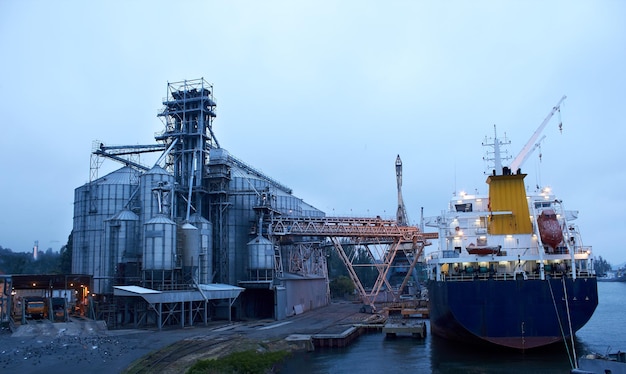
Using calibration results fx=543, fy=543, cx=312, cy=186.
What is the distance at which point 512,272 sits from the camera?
147 ft

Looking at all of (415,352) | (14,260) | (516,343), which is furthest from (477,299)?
(14,260)

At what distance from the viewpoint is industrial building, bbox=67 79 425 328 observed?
2366 inches

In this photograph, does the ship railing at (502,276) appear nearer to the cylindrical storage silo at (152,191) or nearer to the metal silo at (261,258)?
the metal silo at (261,258)

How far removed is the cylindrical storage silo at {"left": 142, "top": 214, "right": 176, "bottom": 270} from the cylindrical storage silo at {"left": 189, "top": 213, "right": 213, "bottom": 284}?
6.17 metres

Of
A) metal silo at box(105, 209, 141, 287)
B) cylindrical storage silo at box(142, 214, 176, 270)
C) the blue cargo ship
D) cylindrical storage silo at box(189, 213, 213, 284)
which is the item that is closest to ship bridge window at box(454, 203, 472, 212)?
the blue cargo ship

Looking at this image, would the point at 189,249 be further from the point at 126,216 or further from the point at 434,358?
the point at 434,358

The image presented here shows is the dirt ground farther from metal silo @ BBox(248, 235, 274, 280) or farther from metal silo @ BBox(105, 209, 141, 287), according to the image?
metal silo @ BBox(105, 209, 141, 287)

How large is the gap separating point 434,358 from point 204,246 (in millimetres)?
31857

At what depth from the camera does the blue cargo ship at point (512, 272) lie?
133ft

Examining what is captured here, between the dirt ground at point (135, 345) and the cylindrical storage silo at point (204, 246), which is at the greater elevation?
the cylindrical storage silo at point (204, 246)

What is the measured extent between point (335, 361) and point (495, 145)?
1016 inches

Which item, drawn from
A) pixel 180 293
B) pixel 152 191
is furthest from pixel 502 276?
pixel 152 191

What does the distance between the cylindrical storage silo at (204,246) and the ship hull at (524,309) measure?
1284 inches

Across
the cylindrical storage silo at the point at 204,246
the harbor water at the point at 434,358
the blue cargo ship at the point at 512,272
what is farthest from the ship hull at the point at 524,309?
the cylindrical storage silo at the point at 204,246
